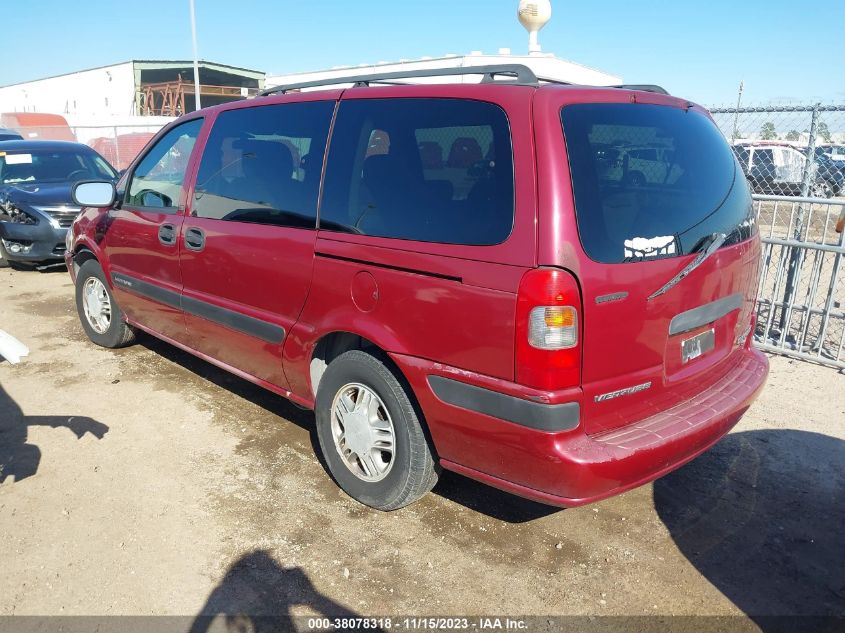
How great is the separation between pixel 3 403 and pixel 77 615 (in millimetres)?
2624

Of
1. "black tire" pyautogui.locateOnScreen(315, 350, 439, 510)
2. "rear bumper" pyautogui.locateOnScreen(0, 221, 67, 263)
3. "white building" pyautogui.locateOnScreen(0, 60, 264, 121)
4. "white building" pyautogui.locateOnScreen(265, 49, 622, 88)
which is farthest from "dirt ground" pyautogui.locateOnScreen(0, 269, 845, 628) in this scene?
"white building" pyautogui.locateOnScreen(0, 60, 264, 121)

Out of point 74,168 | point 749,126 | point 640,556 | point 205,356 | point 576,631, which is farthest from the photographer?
point 74,168

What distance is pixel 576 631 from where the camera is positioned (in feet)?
8.31

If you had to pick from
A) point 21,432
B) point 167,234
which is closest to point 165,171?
point 167,234

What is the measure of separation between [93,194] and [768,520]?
4850mm

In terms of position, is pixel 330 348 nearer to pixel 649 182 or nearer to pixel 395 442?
pixel 395 442

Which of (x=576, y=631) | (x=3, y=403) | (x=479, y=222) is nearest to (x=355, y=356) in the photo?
(x=479, y=222)

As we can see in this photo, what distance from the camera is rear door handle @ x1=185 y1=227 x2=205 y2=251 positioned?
4082mm

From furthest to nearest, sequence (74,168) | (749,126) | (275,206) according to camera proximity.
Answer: (74,168)
(749,126)
(275,206)

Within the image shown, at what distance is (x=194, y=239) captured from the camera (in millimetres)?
4141

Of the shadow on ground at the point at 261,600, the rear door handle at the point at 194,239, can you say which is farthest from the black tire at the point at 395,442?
the rear door handle at the point at 194,239

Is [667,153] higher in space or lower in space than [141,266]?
higher

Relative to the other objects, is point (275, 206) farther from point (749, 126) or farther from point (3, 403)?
point (749, 126)

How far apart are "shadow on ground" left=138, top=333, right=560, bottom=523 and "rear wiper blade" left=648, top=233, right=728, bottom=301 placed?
1.34 metres
